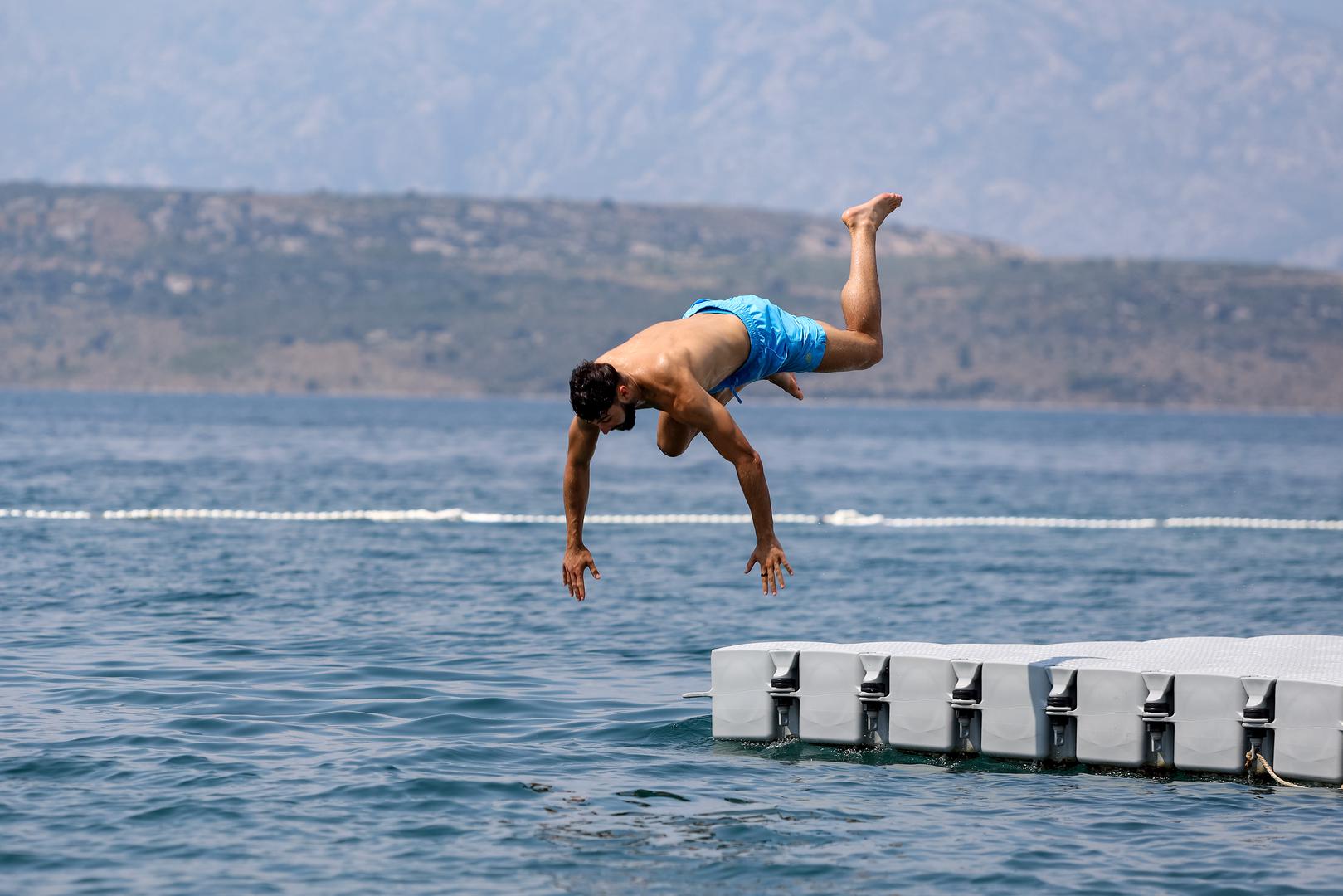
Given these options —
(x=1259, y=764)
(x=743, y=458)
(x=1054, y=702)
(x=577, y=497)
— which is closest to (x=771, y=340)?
(x=743, y=458)

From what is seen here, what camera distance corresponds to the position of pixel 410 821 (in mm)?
13727

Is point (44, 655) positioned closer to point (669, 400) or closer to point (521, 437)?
point (669, 400)

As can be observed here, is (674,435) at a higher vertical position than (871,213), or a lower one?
lower

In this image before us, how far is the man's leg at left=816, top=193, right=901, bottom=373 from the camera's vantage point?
580 inches

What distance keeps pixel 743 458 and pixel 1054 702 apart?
3.99 metres

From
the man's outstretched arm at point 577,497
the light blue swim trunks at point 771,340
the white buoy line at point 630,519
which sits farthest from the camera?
the white buoy line at point 630,519

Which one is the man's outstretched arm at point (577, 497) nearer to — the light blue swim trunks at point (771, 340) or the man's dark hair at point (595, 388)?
the man's dark hair at point (595, 388)

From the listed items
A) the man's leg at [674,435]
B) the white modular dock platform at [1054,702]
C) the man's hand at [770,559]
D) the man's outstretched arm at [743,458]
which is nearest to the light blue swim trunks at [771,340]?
the man's leg at [674,435]

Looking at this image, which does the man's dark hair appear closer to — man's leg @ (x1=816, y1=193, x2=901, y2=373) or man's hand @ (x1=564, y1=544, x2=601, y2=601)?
man's hand @ (x1=564, y1=544, x2=601, y2=601)

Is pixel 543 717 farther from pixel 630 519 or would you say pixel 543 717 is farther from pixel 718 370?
pixel 630 519

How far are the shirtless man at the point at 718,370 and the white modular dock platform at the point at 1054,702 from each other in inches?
83.1

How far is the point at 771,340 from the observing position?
14477 mm

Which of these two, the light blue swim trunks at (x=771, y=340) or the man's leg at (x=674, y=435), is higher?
the light blue swim trunks at (x=771, y=340)

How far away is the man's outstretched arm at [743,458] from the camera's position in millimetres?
12938
